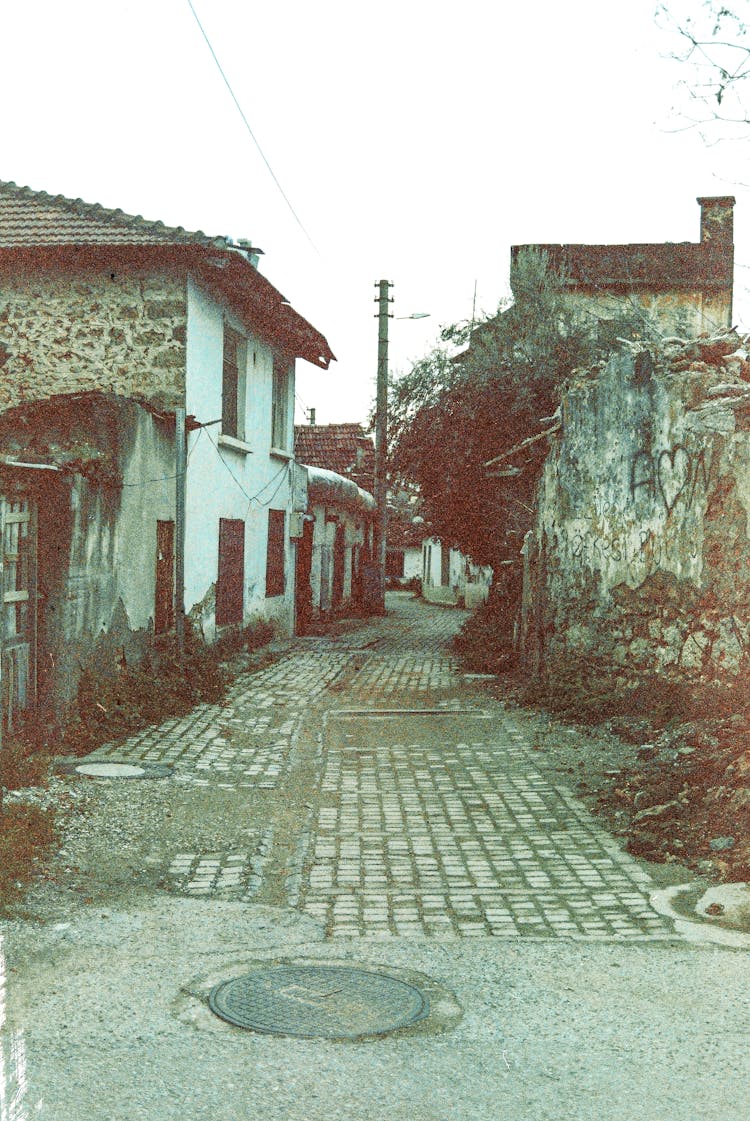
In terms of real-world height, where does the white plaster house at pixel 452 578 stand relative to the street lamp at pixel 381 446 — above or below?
below

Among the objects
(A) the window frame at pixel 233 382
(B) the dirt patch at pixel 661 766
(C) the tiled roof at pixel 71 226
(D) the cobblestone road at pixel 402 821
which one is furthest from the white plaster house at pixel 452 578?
(B) the dirt patch at pixel 661 766

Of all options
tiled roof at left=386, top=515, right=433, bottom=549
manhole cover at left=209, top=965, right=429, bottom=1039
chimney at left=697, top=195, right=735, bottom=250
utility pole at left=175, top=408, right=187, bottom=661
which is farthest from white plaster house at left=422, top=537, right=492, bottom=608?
manhole cover at left=209, top=965, right=429, bottom=1039

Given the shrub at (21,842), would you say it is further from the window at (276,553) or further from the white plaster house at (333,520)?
the white plaster house at (333,520)

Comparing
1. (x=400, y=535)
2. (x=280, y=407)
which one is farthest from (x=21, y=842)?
(x=400, y=535)

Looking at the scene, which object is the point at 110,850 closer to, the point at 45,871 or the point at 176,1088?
the point at 45,871

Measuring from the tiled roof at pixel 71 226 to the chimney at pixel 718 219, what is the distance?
18991 mm

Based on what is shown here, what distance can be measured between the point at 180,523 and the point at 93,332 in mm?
2870

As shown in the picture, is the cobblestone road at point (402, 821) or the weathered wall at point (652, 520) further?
the weathered wall at point (652, 520)

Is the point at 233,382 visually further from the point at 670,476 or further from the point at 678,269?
the point at 678,269

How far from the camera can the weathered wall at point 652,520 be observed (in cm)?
942

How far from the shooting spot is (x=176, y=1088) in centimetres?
352

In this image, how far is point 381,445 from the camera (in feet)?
87.0

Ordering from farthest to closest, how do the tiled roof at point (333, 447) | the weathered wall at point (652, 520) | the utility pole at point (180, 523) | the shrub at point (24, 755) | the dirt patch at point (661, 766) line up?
the tiled roof at point (333, 447) < the utility pole at point (180, 523) < the weathered wall at point (652, 520) < the shrub at point (24, 755) < the dirt patch at point (661, 766)

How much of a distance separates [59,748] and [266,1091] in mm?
5892
